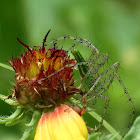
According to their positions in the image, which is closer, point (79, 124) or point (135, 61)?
point (79, 124)

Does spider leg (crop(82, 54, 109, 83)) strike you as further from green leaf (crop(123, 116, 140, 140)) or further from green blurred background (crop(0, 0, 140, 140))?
green blurred background (crop(0, 0, 140, 140))

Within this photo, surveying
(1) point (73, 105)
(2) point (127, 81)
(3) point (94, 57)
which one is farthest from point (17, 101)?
(2) point (127, 81)

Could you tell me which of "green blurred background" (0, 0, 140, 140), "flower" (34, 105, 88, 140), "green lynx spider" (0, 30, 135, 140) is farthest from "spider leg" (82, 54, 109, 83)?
"green blurred background" (0, 0, 140, 140)

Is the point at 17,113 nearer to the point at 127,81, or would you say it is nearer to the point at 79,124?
the point at 79,124

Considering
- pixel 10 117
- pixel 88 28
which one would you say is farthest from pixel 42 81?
pixel 88 28

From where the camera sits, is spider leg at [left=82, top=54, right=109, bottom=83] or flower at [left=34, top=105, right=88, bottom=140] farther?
spider leg at [left=82, top=54, right=109, bottom=83]

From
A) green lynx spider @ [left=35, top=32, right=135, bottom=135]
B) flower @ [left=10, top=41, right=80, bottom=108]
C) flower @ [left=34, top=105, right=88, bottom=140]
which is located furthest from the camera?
green lynx spider @ [left=35, top=32, right=135, bottom=135]

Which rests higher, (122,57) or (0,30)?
(0,30)
